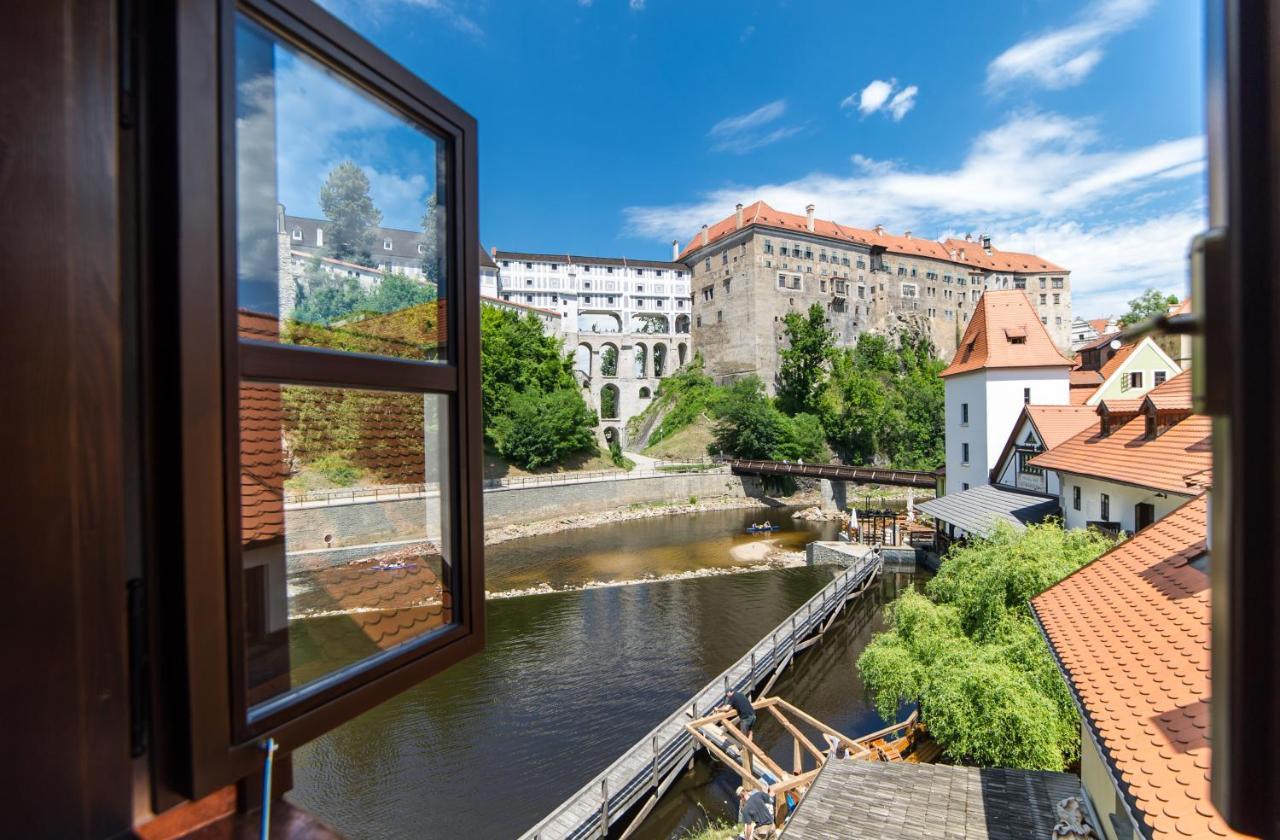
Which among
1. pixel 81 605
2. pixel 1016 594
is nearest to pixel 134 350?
pixel 81 605

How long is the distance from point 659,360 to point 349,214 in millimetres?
52531

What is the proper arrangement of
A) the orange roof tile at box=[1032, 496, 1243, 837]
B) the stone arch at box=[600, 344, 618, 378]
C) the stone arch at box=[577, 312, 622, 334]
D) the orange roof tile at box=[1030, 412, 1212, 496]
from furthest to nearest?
the stone arch at box=[577, 312, 622, 334] < the stone arch at box=[600, 344, 618, 378] < the orange roof tile at box=[1030, 412, 1212, 496] < the orange roof tile at box=[1032, 496, 1243, 837]

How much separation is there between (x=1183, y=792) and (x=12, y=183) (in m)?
5.04

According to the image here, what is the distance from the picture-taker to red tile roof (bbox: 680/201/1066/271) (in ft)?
166

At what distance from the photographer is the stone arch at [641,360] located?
168 feet

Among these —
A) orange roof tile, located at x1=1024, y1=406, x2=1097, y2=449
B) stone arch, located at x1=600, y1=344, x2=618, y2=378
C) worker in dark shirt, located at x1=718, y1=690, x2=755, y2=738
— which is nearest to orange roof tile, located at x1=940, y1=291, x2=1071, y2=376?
orange roof tile, located at x1=1024, y1=406, x2=1097, y2=449

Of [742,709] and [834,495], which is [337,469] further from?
[834,495]

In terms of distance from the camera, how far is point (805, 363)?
44.7 m

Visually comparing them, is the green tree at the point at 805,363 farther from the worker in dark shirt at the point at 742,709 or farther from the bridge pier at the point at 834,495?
the worker in dark shirt at the point at 742,709

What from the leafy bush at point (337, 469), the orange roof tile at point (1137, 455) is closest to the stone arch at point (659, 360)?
the orange roof tile at point (1137, 455)

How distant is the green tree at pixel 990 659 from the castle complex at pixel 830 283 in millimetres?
38005

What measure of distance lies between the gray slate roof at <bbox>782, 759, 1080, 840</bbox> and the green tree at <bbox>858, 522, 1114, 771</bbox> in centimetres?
109

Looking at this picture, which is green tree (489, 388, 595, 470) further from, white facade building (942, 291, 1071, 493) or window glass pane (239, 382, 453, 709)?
window glass pane (239, 382, 453, 709)

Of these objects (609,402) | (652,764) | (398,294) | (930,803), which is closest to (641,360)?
(609,402)
